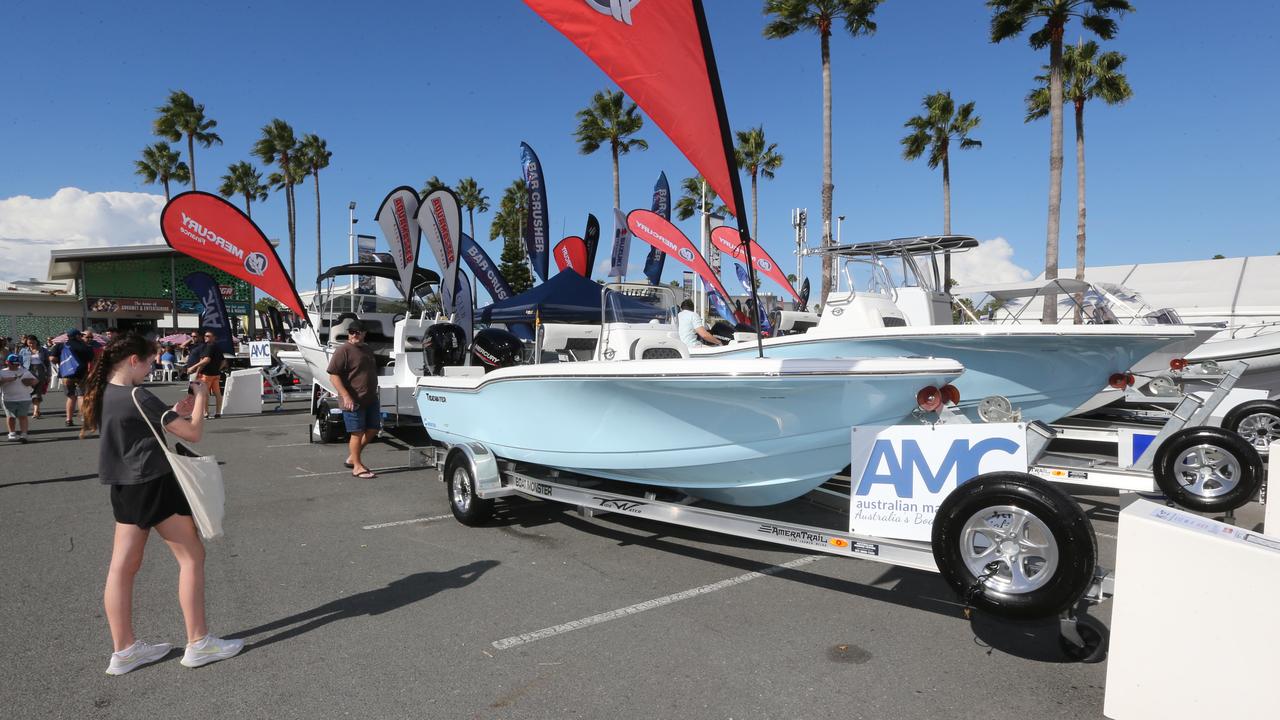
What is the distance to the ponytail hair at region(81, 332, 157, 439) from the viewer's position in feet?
9.76

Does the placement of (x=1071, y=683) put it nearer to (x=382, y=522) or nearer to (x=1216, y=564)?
(x=1216, y=564)

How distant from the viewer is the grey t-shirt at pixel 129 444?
9.41 feet

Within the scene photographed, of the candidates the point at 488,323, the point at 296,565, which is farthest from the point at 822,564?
the point at 488,323

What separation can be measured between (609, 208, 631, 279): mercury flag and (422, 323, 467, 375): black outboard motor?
15.5 meters

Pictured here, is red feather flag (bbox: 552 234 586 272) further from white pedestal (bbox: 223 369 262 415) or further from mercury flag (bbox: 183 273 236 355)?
white pedestal (bbox: 223 369 262 415)

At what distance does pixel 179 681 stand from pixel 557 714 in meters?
1.63

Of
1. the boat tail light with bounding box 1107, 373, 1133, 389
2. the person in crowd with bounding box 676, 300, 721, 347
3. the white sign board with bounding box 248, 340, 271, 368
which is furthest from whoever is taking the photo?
the white sign board with bounding box 248, 340, 271, 368

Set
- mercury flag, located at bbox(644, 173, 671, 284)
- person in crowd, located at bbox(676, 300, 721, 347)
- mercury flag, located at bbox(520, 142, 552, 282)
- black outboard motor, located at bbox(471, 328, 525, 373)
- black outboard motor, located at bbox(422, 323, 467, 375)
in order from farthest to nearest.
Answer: mercury flag, located at bbox(644, 173, 671, 284)
mercury flag, located at bbox(520, 142, 552, 282)
person in crowd, located at bbox(676, 300, 721, 347)
black outboard motor, located at bbox(422, 323, 467, 375)
black outboard motor, located at bbox(471, 328, 525, 373)

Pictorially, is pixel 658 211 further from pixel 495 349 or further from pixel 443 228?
pixel 495 349

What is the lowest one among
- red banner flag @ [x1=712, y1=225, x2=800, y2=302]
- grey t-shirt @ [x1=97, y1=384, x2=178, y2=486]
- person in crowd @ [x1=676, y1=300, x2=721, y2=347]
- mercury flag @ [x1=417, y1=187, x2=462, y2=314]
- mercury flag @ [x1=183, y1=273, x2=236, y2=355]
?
grey t-shirt @ [x1=97, y1=384, x2=178, y2=486]

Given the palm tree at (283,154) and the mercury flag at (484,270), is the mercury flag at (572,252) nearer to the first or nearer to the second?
the mercury flag at (484,270)

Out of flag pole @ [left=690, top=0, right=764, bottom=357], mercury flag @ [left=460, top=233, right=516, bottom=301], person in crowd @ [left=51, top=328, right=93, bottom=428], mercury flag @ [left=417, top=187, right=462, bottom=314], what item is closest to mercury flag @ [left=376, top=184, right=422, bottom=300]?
mercury flag @ [left=417, top=187, right=462, bottom=314]

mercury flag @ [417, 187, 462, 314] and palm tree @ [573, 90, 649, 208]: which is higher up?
palm tree @ [573, 90, 649, 208]

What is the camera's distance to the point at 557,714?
8.61ft
